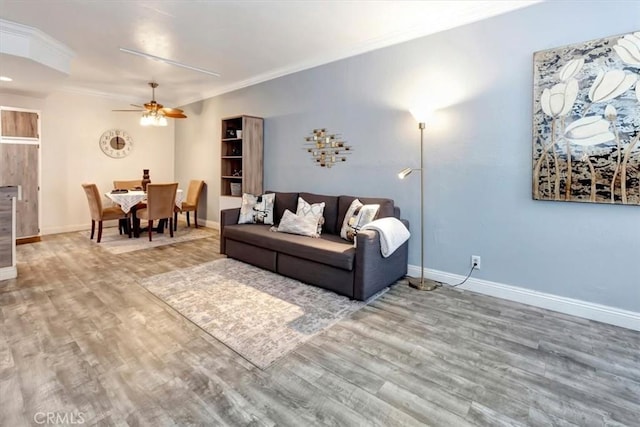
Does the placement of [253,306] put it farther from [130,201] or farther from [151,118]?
[151,118]

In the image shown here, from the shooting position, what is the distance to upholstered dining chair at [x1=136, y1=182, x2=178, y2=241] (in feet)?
16.6

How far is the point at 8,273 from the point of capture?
11.0 feet

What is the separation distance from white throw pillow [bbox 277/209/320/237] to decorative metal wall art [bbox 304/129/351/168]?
94 cm

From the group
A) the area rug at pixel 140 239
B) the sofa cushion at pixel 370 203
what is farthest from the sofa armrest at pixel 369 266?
the area rug at pixel 140 239

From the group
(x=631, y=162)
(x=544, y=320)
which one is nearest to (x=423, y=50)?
(x=631, y=162)

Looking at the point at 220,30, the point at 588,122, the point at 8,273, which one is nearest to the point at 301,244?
the point at 220,30

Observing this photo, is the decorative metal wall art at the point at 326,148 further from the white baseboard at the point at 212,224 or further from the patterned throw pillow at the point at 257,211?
the white baseboard at the point at 212,224

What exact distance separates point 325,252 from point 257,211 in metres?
1.63

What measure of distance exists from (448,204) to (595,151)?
1218mm

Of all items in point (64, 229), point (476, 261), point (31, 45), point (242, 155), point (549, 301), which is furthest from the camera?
point (64, 229)

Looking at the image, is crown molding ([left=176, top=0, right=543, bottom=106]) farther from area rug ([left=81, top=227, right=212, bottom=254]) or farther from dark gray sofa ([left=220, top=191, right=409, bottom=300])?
area rug ([left=81, top=227, right=212, bottom=254])

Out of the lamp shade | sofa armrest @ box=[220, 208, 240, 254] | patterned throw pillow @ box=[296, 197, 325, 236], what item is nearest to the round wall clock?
sofa armrest @ box=[220, 208, 240, 254]

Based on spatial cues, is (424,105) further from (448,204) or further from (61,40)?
(61,40)

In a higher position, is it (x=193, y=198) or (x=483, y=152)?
(x=483, y=152)
